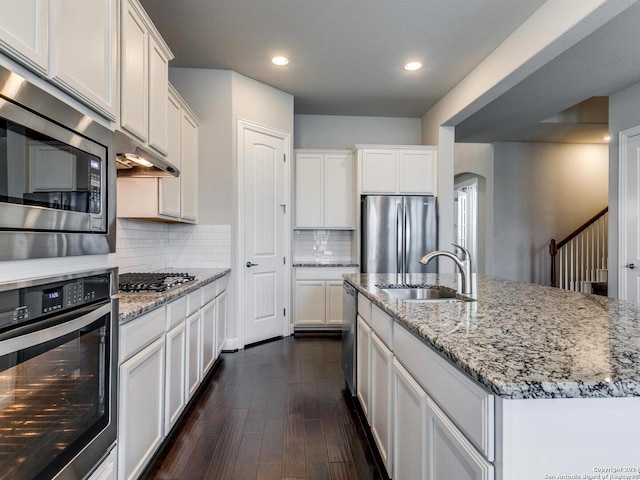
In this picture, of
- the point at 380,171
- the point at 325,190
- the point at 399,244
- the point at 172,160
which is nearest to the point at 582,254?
the point at 399,244

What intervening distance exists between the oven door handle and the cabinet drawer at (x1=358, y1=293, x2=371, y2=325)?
1.35 m

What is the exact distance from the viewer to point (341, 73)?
386 cm

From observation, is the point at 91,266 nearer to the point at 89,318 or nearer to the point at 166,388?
the point at 89,318

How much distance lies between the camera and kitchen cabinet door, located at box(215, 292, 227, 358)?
3.40 m

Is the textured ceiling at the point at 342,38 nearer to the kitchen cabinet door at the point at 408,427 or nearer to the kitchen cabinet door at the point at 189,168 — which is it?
the kitchen cabinet door at the point at 189,168

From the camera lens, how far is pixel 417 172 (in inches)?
185

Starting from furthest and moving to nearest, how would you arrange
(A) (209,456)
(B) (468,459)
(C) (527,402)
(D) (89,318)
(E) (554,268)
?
1. (E) (554,268)
2. (A) (209,456)
3. (D) (89,318)
4. (B) (468,459)
5. (C) (527,402)

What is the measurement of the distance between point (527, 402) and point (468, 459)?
239 millimetres

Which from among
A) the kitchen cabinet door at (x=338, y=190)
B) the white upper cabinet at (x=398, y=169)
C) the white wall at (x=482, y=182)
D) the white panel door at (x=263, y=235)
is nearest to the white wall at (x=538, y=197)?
the white wall at (x=482, y=182)

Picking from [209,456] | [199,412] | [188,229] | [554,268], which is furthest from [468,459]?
[554,268]

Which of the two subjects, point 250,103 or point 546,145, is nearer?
point 250,103

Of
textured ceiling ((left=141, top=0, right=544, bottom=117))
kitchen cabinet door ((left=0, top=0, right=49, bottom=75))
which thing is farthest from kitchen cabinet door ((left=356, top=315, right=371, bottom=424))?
textured ceiling ((left=141, top=0, right=544, bottom=117))

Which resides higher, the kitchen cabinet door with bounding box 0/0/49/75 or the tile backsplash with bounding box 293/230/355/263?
the kitchen cabinet door with bounding box 0/0/49/75

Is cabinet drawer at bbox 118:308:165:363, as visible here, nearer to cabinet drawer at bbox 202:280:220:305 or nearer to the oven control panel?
the oven control panel
